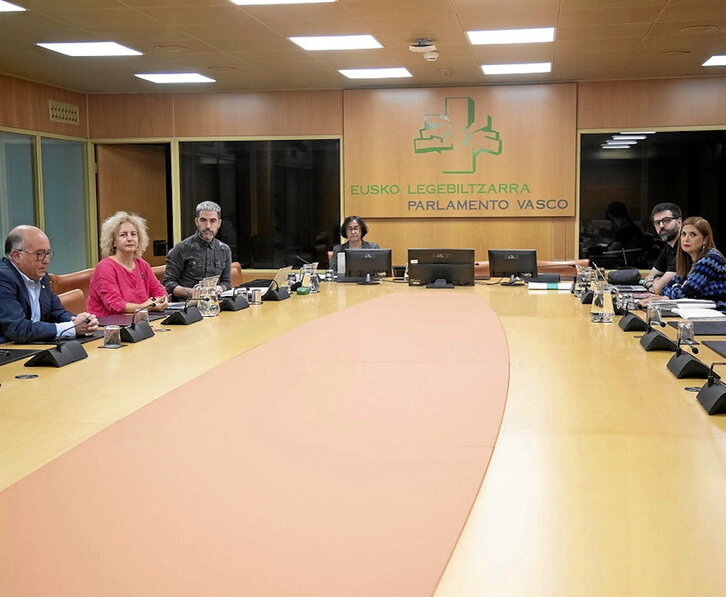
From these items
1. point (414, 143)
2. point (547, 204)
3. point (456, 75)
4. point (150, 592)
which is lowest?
point (150, 592)

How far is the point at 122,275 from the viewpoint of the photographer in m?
5.66

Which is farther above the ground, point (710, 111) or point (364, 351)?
point (710, 111)

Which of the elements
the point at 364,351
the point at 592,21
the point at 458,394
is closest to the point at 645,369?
the point at 458,394

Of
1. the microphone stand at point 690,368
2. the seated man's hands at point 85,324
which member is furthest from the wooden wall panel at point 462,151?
the microphone stand at point 690,368

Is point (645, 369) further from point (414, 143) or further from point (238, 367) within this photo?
point (414, 143)

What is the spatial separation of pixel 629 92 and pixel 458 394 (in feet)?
23.9

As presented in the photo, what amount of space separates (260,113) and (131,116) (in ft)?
5.03

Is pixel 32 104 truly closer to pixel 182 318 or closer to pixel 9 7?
pixel 9 7

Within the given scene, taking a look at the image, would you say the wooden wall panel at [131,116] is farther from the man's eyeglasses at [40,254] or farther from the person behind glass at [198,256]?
the man's eyeglasses at [40,254]

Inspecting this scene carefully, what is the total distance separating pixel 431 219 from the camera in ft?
32.4

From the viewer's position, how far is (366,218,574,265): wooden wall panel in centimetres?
971

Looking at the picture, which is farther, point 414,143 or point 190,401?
point 414,143

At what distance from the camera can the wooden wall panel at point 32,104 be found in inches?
346

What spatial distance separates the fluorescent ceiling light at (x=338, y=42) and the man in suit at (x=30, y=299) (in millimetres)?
3459
